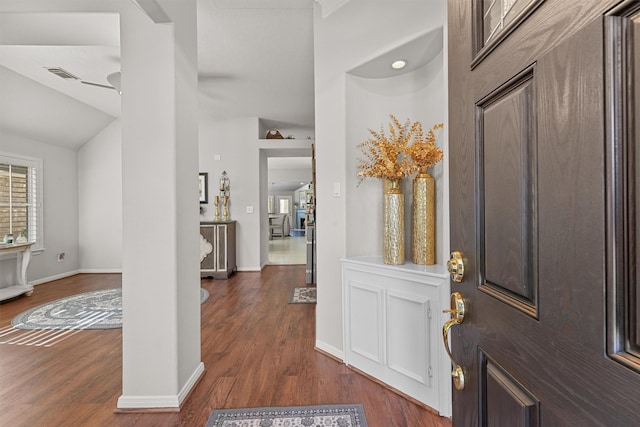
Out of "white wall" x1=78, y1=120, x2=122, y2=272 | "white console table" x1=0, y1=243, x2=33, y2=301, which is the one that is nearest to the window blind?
"white console table" x1=0, y1=243, x2=33, y2=301

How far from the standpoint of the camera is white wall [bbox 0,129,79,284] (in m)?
4.71

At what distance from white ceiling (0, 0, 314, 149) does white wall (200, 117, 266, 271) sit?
0.34 m

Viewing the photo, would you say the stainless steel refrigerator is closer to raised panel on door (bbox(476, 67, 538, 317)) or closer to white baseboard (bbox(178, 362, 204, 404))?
white baseboard (bbox(178, 362, 204, 404))

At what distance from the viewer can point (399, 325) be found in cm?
190

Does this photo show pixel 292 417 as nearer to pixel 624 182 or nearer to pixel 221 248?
pixel 624 182

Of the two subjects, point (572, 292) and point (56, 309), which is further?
point (56, 309)

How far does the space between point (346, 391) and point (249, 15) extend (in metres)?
3.03

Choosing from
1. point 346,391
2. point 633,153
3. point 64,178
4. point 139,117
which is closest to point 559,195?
point 633,153

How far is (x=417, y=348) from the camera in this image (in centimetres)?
181

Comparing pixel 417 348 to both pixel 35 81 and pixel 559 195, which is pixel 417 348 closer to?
pixel 559 195

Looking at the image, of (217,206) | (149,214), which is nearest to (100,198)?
(217,206)

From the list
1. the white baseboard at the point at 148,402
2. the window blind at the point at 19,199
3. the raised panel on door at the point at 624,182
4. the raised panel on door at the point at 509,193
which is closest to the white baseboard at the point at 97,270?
the window blind at the point at 19,199

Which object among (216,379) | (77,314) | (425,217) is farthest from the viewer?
(77,314)

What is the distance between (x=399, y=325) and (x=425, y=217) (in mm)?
682
